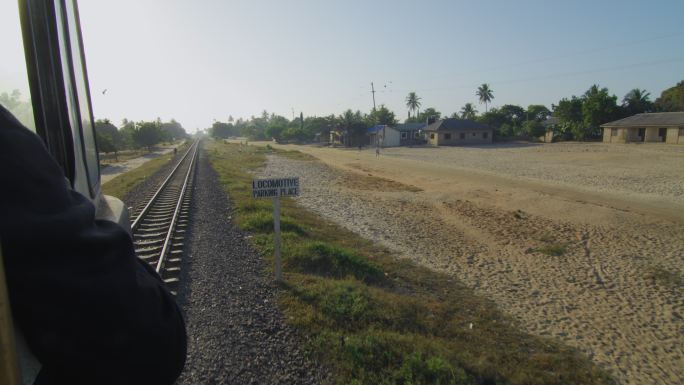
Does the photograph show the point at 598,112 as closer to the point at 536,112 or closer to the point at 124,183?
the point at 536,112

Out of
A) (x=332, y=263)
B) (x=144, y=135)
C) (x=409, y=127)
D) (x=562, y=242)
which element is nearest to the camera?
(x=332, y=263)

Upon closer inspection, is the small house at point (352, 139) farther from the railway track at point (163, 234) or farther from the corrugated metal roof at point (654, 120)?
the railway track at point (163, 234)

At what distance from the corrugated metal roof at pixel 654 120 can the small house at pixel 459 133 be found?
53.5 ft

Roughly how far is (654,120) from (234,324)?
53990 millimetres

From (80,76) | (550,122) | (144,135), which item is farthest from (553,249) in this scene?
(550,122)

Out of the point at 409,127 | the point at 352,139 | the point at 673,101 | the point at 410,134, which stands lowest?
the point at 352,139

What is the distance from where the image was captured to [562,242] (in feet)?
37.3

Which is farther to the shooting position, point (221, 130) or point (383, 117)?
point (221, 130)

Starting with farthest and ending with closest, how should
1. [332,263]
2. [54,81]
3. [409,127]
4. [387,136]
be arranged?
[409,127]
[387,136]
[332,263]
[54,81]

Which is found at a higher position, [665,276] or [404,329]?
[404,329]

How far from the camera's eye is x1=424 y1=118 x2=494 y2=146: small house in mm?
60594

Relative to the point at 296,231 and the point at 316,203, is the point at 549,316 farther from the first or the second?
the point at 316,203

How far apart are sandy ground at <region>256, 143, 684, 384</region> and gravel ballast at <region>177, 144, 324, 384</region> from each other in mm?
4082

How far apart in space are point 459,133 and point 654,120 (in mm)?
23420
